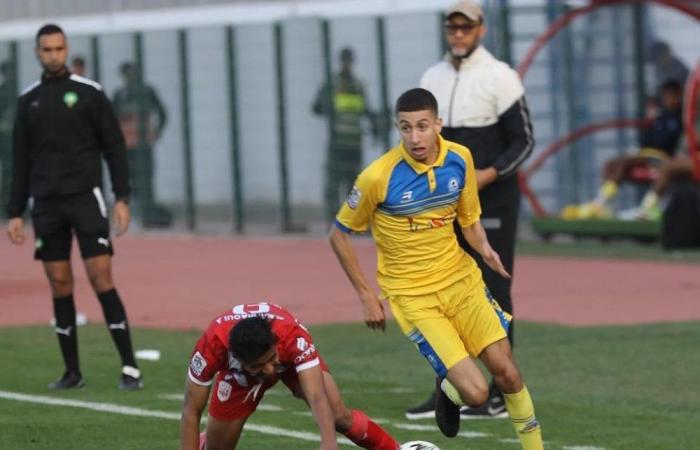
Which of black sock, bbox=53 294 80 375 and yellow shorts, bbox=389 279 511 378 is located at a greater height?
yellow shorts, bbox=389 279 511 378

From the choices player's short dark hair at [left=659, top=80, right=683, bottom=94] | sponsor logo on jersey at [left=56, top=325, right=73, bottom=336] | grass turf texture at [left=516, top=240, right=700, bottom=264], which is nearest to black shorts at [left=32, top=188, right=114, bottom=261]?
sponsor logo on jersey at [left=56, top=325, right=73, bottom=336]

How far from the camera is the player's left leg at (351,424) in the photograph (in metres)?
8.07

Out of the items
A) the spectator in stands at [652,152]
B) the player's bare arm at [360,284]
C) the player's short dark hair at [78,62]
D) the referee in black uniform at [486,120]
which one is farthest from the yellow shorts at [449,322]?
the player's short dark hair at [78,62]

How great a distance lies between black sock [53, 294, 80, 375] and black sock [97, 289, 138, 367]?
229mm

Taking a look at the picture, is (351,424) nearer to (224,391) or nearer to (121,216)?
(224,391)

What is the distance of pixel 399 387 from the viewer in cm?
1127

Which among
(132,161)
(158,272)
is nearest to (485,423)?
(158,272)

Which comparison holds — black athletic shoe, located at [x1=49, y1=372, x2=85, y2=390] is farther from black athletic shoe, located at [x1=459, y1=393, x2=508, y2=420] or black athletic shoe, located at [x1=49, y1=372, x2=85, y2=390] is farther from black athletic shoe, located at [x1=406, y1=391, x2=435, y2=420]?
black athletic shoe, located at [x1=459, y1=393, x2=508, y2=420]

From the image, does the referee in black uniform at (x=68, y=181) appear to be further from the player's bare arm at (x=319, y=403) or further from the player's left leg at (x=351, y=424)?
the player's bare arm at (x=319, y=403)

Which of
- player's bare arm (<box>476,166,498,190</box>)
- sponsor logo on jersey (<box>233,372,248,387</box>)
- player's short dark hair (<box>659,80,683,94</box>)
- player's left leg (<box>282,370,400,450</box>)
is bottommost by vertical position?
player's left leg (<box>282,370,400,450</box>)

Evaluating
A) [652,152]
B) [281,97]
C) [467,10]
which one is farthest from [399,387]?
[281,97]

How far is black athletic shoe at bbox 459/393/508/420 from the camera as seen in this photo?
33.4 ft

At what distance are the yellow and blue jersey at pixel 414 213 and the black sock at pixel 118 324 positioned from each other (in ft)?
9.24

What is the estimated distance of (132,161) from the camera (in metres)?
26.1
